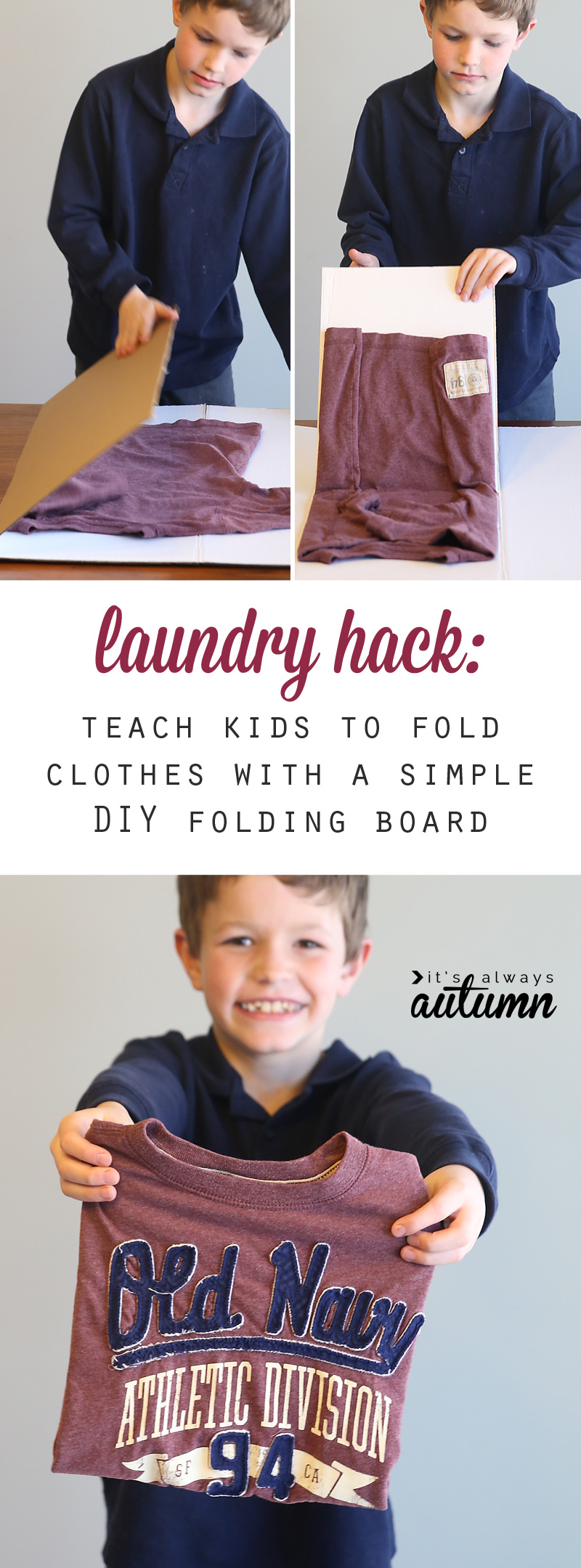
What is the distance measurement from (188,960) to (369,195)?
71 centimetres

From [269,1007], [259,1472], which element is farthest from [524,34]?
[259,1472]

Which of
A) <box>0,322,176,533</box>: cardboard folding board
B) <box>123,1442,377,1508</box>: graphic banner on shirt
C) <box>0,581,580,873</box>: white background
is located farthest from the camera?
<box>123,1442,377,1508</box>: graphic banner on shirt

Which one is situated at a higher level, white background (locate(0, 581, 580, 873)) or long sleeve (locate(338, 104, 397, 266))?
long sleeve (locate(338, 104, 397, 266))

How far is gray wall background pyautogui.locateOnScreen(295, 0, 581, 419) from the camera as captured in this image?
1197mm

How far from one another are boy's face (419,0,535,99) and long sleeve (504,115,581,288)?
0.08 meters

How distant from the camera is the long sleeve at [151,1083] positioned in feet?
3.82

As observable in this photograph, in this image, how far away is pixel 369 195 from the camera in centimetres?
117

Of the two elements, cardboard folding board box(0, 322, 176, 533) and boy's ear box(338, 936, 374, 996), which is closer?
cardboard folding board box(0, 322, 176, 533)

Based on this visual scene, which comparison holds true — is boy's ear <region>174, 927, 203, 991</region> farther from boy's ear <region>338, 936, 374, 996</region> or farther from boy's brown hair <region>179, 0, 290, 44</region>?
boy's brown hair <region>179, 0, 290, 44</region>

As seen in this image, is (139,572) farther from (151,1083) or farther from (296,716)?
(151,1083)

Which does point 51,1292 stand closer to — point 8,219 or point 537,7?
point 8,219

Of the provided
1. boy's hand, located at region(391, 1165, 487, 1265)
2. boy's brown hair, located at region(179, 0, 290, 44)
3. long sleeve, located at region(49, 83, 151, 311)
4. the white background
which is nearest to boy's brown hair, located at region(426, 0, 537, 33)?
boy's brown hair, located at region(179, 0, 290, 44)

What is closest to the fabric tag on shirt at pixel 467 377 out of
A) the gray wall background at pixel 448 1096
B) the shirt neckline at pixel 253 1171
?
the gray wall background at pixel 448 1096

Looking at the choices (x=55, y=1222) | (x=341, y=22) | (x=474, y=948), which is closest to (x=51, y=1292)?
(x=55, y=1222)
